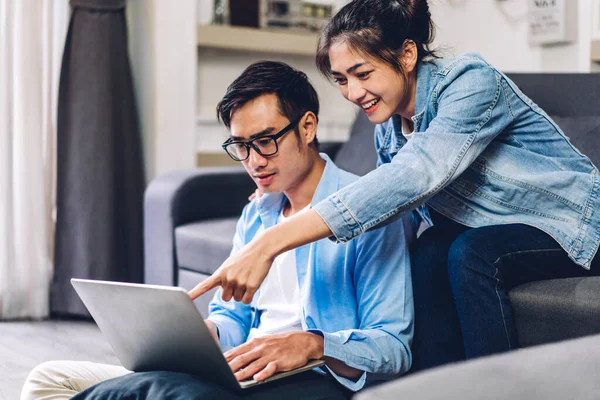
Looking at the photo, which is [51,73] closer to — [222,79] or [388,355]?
[222,79]

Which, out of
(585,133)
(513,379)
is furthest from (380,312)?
(585,133)

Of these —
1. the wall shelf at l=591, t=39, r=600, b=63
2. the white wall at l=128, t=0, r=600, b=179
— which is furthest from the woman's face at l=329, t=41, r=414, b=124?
the white wall at l=128, t=0, r=600, b=179

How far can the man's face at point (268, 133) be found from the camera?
4.82 feet

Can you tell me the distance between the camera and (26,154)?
3061mm

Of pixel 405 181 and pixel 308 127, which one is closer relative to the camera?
pixel 405 181

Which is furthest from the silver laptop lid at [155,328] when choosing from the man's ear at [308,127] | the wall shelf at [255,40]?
the wall shelf at [255,40]

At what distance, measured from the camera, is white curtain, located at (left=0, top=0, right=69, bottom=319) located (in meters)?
3.05

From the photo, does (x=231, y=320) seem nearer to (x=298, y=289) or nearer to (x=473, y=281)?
(x=298, y=289)

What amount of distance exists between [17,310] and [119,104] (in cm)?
90

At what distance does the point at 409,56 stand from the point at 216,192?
1.36m

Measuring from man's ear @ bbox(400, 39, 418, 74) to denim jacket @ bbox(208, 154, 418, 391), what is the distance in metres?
0.24

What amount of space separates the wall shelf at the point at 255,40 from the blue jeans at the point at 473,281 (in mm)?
2180

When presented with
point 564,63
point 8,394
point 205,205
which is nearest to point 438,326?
point 8,394

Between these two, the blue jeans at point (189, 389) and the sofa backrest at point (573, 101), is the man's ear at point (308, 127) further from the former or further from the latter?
the sofa backrest at point (573, 101)
